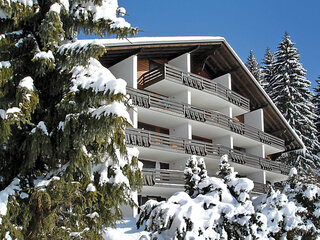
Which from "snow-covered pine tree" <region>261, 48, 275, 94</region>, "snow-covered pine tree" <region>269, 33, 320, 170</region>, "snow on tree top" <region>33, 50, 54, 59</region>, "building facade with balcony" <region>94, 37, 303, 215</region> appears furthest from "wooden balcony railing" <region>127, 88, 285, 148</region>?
"snow-covered pine tree" <region>261, 48, 275, 94</region>

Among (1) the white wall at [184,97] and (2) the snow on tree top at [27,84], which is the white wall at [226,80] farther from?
(2) the snow on tree top at [27,84]

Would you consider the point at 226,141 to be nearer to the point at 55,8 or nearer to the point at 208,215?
the point at 208,215

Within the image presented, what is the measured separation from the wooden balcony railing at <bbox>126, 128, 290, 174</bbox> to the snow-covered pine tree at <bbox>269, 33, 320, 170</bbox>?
1070cm

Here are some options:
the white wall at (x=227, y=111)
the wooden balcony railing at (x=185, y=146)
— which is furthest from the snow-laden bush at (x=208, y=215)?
the white wall at (x=227, y=111)

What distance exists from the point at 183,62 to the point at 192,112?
12.2 feet

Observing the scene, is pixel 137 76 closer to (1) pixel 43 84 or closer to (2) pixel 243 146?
(2) pixel 243 146

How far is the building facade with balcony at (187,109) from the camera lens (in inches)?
891

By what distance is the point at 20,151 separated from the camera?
8.42m

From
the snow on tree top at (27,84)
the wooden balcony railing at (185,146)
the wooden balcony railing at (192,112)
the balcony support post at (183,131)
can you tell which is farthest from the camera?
the balcony support post at (183,131)

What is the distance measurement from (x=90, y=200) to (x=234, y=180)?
134 inches

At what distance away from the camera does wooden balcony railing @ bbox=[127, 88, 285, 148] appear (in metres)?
22.3

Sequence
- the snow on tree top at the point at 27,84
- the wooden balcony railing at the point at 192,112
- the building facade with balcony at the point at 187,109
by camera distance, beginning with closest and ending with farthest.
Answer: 1. the snow on tree top at the point at 27,84
2. the wooden balcony railing at the point at 192,112
3. the building facade with balcony at the point at 187,109

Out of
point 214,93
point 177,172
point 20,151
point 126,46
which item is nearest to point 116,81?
point 20,151

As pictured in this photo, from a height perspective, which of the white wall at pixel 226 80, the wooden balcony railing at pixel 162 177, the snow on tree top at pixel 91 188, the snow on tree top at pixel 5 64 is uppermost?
the white wall at pixel 226 80
